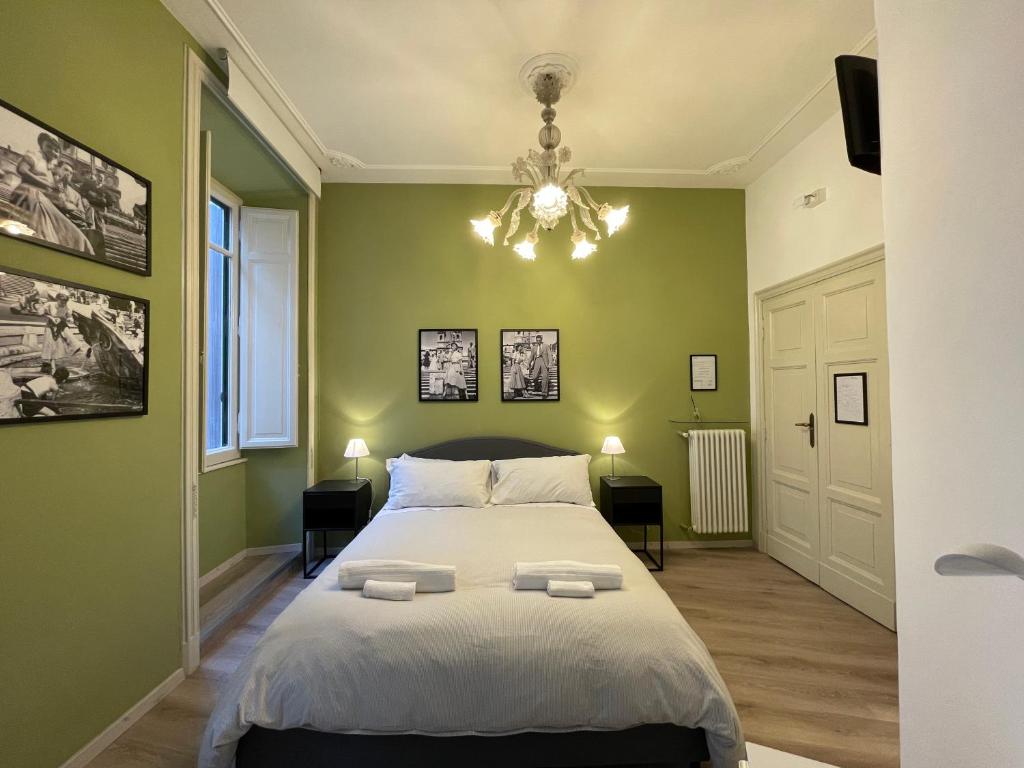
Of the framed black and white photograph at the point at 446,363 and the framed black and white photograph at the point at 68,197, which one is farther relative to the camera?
the framed black and white photograph at the point at 446,363

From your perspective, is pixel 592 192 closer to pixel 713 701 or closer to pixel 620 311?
pixel 620 311

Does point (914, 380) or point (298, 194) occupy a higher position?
point (298, 194)

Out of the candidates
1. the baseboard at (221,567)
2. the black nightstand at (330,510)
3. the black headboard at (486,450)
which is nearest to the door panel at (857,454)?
the black headboard at (486,450)

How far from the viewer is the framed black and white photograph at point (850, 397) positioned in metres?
2.89

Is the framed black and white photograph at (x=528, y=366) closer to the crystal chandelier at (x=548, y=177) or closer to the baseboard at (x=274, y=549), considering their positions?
the crystal chandelier at (x=548, y=177)

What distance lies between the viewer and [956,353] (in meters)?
0.65

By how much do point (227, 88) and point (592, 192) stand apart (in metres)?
2.58

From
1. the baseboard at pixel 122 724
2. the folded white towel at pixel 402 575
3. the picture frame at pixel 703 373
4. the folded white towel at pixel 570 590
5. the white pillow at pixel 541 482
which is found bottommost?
the baseboard at pixel 122 724

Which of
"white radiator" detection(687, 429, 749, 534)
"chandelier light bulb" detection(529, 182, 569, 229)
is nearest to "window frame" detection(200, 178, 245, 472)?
"chandelier light bulb" detection(529, 182, 569, 229)

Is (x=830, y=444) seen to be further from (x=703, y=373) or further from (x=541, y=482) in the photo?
(x=541, y=482)

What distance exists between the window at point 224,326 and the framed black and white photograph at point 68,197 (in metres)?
1.62

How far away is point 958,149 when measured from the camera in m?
0.65

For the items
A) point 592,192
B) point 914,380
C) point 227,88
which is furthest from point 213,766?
point 592,192

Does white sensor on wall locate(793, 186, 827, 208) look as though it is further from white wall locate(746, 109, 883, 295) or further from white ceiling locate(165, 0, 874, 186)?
white ceiling locate(165, 0, 874, 186)
